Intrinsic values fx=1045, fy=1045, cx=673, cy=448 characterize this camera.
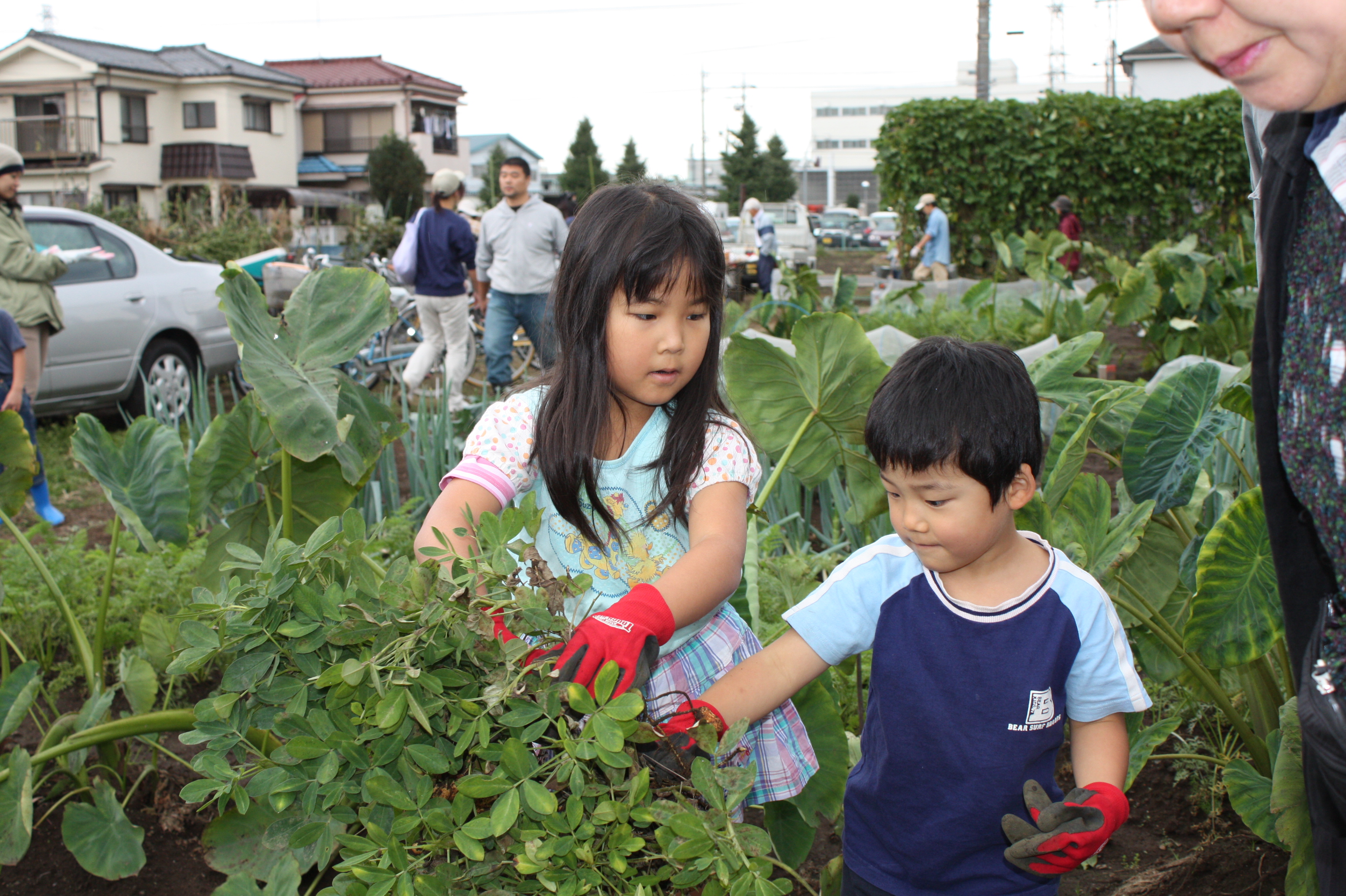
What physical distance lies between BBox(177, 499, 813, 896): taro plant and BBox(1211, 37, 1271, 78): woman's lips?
2.26 ft

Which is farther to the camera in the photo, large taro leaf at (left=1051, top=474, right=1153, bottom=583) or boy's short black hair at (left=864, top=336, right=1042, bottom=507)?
large taro leaf at (left=1051, top=474, right=1153, bottom=583)

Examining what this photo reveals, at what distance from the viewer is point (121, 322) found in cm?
576

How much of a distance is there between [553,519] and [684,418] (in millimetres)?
229

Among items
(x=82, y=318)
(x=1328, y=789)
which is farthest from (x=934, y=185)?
(x=1328, y=789)

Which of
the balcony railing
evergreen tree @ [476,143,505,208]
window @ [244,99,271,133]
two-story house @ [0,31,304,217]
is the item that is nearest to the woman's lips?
evergreen tree @ [476,143,505,208]

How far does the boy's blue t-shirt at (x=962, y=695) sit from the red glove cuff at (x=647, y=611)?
0.20 meters

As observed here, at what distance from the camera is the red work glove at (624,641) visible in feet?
3.28

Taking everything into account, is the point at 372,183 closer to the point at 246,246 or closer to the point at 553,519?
the point at 246,246

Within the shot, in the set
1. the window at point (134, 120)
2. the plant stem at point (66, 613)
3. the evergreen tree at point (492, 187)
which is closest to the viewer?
the plant stem at point (66, 613)

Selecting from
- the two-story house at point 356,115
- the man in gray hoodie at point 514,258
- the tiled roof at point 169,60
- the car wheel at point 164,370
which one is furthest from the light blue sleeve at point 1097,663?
the two-story house at point 356,115

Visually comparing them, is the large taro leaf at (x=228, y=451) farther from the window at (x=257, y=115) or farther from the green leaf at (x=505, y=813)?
the window at (x=257, y=115)

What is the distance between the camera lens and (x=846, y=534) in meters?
3.01

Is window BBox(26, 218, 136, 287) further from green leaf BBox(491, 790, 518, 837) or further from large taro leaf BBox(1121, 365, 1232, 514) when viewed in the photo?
green leaf BBox(491, 790, 518, 837)

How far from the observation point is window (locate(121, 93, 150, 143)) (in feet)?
89.6
